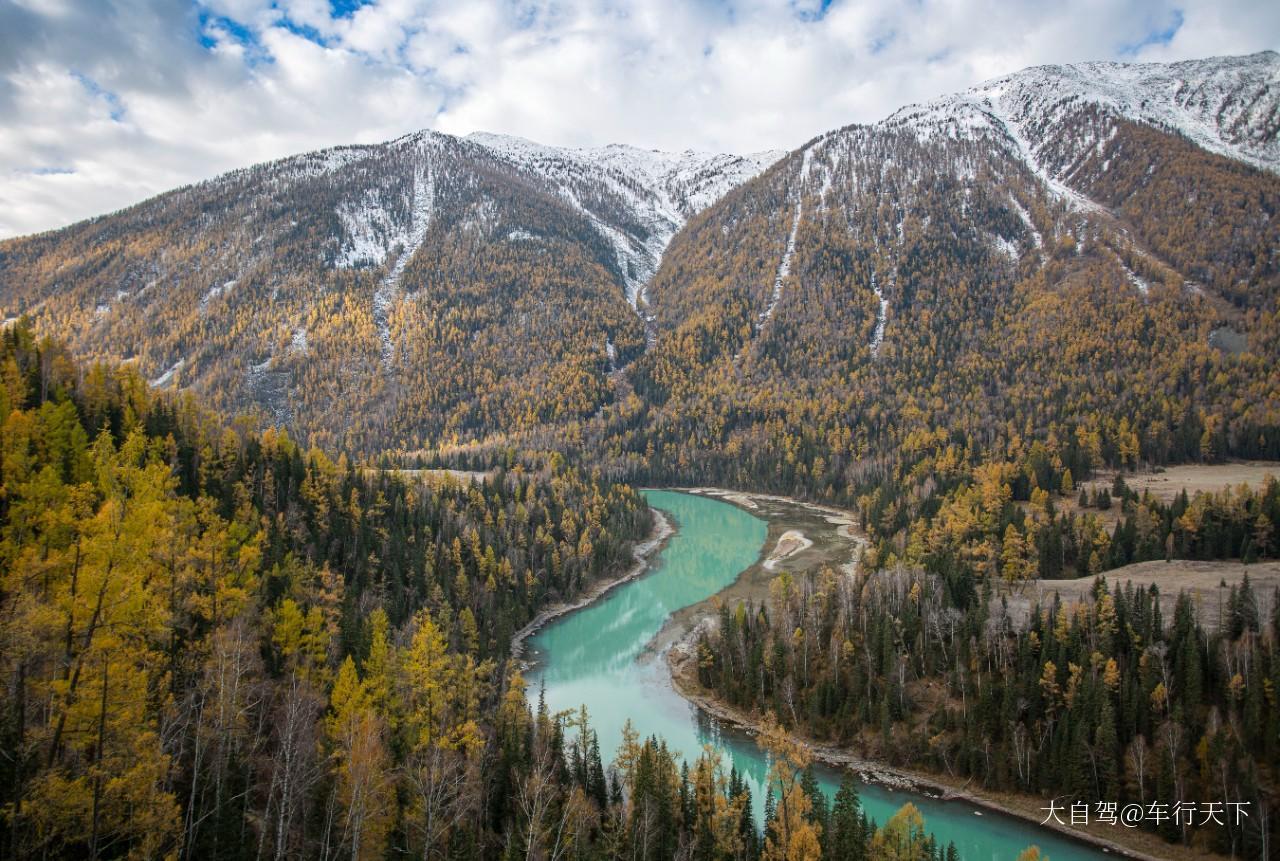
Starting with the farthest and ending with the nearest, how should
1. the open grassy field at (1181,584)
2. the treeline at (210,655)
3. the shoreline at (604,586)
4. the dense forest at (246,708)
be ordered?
1. the shoreline at (604,586)
2. the open grassy field at (1181,584)
3. the dense forest at (246,708)
4. the treeline at (210,655)

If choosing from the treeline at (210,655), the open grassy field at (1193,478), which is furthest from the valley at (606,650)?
the open grassy field at (1193,478)

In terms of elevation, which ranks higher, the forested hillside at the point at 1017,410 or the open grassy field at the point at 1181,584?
the forested hillside at the point at 1017,410

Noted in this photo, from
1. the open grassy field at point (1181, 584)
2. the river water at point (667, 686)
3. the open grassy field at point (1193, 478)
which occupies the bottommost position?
the river water at point (667, 686)

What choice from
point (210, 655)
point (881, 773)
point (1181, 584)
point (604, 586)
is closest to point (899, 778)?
point (881, 773)

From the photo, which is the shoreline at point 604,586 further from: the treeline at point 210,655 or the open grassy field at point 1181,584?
the open grassy field at point 1181,584

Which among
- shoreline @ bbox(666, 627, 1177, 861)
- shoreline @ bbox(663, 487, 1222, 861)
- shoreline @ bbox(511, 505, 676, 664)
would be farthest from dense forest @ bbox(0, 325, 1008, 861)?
shoreline @ bbox(663, 487, 1222, 861)
